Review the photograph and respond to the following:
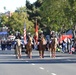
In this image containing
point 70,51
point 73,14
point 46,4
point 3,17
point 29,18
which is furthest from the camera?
point 3,17

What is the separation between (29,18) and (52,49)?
85.6m

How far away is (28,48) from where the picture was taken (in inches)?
1718

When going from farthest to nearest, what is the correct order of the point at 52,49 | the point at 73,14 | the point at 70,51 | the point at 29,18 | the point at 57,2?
the point at 29,18 < the point at 57,2 < the point at 70,51 < the point at 73,14 < the point at 52,49

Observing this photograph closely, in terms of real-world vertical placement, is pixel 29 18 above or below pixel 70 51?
above

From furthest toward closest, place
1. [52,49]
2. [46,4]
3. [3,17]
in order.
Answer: [3,17], [46,4], [52,49]

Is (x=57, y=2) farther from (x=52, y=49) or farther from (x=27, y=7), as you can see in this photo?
(x=27, y=7)

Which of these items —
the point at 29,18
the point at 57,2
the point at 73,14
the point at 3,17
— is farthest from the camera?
the point at 3,17

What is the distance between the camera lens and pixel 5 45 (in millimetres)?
76938
